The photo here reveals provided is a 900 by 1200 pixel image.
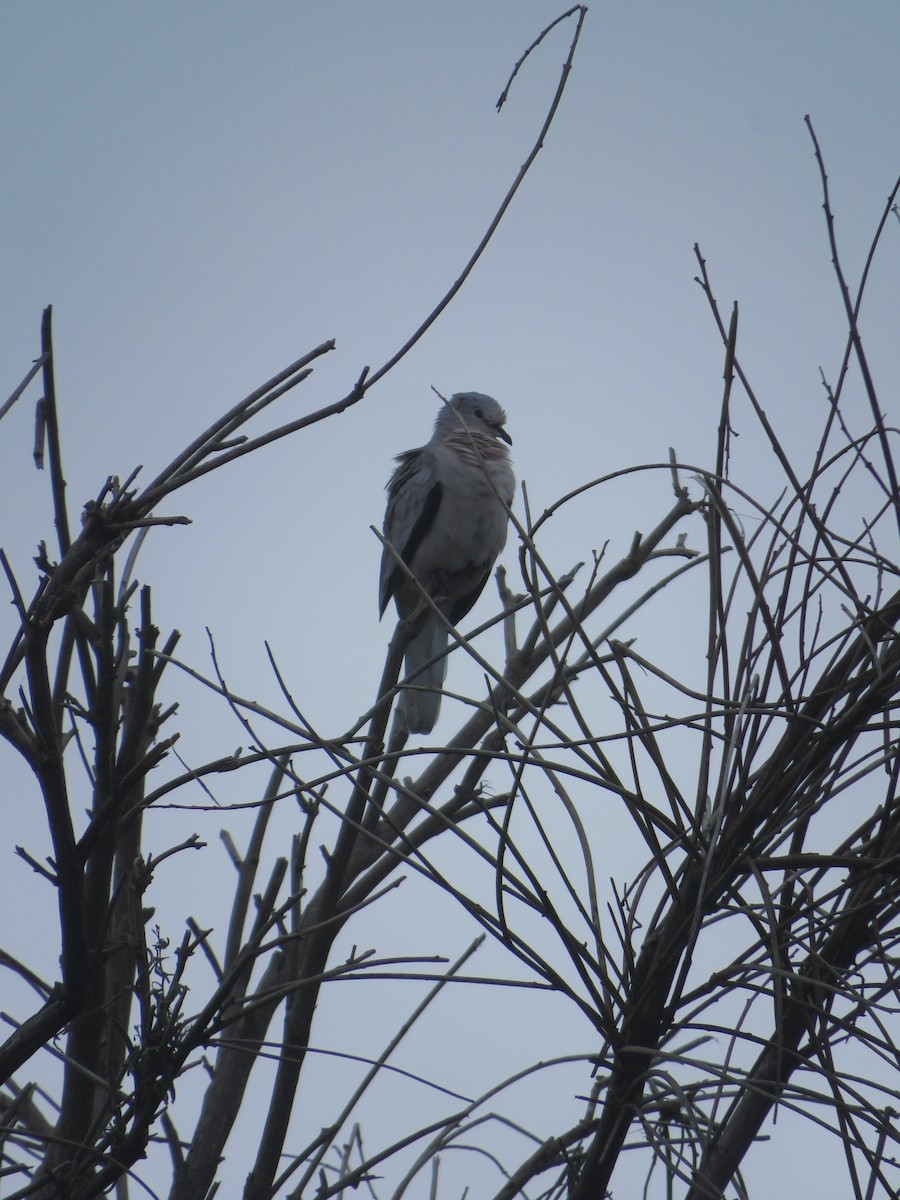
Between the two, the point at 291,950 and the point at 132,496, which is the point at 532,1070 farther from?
the point at 291,950

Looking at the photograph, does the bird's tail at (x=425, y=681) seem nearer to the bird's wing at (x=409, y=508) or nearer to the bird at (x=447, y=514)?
the bird at (x=447, y=514)

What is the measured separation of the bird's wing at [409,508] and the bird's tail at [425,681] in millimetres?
408

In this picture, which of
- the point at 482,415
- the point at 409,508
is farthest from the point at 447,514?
the point at 482,415

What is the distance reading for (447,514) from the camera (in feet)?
20.3

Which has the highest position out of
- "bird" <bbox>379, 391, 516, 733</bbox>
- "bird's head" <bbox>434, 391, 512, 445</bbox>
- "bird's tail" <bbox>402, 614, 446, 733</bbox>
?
"bird's head" <bbox>434, 391, 512, 445</bbox>

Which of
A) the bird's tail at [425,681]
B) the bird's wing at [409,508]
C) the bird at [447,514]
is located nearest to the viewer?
the bird's tail at [425,681]

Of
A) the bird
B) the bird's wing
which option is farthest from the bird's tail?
the bird's wing

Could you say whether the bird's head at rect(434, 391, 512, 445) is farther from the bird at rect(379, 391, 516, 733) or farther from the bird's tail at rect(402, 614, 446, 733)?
the bird's tail at rect(402, 614, 446, 733)

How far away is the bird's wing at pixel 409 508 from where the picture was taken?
626 centimetres

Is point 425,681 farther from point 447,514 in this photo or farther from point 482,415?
point 482,415

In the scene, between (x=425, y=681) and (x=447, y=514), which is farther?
(x=447, y=514)

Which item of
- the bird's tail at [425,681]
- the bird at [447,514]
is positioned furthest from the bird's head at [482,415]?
the bird's tail at [425,681]

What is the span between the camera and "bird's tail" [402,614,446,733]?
5449 mm

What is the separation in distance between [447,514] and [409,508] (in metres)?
0.25
